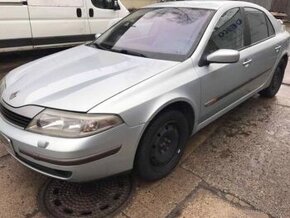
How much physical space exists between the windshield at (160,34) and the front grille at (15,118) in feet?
4.16

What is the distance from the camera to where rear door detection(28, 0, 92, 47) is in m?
6.25

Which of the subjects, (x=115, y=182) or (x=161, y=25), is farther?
(x=161, y=25)

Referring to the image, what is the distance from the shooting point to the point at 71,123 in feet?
7.58

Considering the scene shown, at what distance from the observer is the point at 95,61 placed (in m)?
3.16

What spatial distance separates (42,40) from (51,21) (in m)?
0.41

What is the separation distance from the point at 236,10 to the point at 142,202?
8.13 ft

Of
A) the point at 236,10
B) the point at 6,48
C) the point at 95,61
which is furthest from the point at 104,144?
the point at 6,48

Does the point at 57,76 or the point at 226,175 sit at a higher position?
the point at 57,76

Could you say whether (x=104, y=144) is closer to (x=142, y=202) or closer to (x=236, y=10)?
(x=142, y=202)

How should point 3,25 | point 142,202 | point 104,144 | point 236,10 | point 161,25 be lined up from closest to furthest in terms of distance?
point 104,144, point 142,202, point 161,25, point 236,10, point 3,25

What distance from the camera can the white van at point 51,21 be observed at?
19.4 feet

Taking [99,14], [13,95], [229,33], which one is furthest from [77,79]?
[99,14]

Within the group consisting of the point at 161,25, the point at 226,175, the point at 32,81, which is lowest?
the point at 226,175

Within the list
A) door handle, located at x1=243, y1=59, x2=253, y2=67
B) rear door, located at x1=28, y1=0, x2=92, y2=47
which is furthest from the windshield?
rear door, located at x1=28, y1=0, x2=92, y2=47
